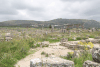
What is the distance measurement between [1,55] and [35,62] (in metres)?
3.93

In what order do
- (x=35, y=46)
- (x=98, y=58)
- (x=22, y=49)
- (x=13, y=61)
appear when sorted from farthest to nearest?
1. (x=35, y=46)
2. (x=22, y=49)
3. (x=13, y=61)
4. (x=98, y=58)

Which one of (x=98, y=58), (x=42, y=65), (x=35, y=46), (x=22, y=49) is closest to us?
(x=42, y=65)

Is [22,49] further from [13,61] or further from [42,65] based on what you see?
[42,65]

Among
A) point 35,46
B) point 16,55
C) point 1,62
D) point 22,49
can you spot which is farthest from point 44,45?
point 1,62

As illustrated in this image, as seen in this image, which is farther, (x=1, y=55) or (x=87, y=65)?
(x=1, y=55)

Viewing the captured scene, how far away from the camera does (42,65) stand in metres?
2.53

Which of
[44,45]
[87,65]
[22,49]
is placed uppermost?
[87,65]

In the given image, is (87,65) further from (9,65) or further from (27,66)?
(9,65)

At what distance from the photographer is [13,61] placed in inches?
199

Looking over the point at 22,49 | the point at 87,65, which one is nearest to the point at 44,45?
the point at 22,49

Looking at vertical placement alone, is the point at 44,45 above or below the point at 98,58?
below

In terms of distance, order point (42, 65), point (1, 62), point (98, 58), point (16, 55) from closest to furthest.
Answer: point (42, 65), point (98, 58), point (1, 62), point (16, 55)

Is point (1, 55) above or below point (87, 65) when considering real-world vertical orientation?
below

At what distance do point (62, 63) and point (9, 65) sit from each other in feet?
12.3
